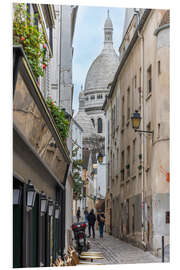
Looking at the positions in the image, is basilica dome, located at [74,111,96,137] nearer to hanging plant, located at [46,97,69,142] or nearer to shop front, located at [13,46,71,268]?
hanging plant, located at [46,97,69,142]

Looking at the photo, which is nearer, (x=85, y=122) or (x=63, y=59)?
(x=63, y=59)

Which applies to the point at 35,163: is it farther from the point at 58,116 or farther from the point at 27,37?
the point at 58,116

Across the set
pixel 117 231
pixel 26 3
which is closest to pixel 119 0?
pixel 26 3

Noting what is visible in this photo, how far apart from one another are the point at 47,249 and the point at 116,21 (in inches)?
148

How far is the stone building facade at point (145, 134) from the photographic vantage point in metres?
11.1

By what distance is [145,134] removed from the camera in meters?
14.1

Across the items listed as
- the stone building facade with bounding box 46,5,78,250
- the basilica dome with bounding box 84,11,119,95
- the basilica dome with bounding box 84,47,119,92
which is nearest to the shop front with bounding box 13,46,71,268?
the basilica dome with bounding box 84,11,119,95

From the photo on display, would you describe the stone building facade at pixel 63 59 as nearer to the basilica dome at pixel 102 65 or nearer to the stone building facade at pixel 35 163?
the basilica dome at pixel 102 65

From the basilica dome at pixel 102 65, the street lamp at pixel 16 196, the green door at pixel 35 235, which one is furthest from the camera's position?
the basilica dome at pixel 102 65

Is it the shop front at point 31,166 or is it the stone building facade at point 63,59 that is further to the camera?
the stone building facade at point 63,59

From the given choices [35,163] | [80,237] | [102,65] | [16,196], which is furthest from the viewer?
[102,65]

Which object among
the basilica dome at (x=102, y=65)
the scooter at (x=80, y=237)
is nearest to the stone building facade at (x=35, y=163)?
the scooter at (x=80, y=237)

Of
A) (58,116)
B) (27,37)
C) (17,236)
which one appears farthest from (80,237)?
(27,37)

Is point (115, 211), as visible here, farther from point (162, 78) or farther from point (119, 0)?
point (119, 0)
